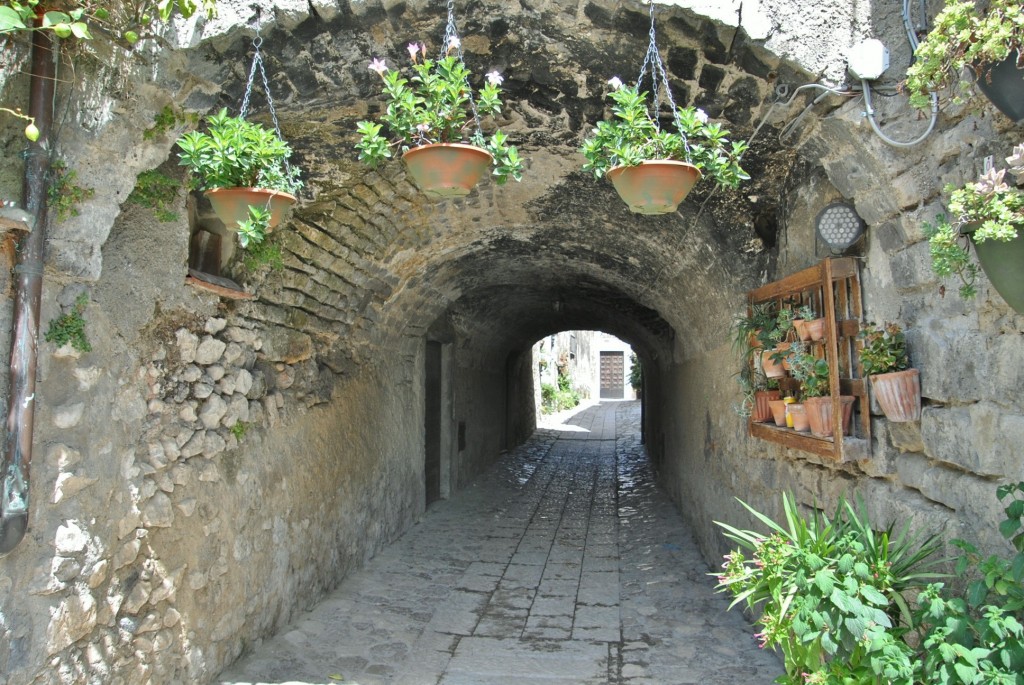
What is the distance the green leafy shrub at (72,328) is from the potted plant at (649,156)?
212 centimetres

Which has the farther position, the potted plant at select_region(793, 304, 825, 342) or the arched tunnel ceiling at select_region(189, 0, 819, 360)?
the potted plant at select_region(793, 304, 825, 342)

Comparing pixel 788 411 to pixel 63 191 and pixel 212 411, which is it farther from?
pixel 63 191

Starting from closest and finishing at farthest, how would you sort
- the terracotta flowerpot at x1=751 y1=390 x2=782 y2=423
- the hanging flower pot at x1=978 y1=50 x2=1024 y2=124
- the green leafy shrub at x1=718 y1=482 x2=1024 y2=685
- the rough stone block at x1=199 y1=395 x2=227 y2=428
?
the green leafy shrub at x1=718 y1=482 x2=1024 y2=685 < the hanging flower pot at x1=978 y1=50 x2=1024 y2=124 < the rough stone block at x1=199 y1=395 x2=227 y2=428 < the terracotta flowerpot at x1=751 y1=390 x2=782 y2=423

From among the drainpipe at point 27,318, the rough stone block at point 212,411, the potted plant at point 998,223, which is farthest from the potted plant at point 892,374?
the drainpipe at point 27,318

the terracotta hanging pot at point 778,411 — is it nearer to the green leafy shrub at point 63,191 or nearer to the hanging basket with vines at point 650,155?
the hanging basket with vines at point 650,155

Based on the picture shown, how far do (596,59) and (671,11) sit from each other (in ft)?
1.63

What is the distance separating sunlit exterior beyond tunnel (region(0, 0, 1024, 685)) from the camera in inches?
101

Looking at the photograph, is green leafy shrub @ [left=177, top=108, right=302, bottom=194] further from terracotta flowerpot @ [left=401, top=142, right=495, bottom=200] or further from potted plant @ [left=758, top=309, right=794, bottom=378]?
potted plant @ [left=758, top=309, right=794, bottom=378]

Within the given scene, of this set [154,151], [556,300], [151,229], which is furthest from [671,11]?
[556,300]


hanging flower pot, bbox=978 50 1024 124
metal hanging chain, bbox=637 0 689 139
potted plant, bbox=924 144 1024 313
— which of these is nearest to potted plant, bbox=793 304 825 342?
metal hanging chain, bbox=637 0 689 139

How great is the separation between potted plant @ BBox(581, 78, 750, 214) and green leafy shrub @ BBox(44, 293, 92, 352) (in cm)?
212

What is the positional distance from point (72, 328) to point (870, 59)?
3.29 metres

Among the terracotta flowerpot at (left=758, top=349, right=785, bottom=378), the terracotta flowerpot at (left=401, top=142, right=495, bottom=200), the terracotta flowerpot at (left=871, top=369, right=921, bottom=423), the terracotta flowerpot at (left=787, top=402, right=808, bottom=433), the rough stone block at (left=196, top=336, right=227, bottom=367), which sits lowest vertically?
the terracotta flowerpot at (left=787, top=402, right=808, bottom=433)

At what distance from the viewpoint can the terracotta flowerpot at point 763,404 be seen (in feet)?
14.4
